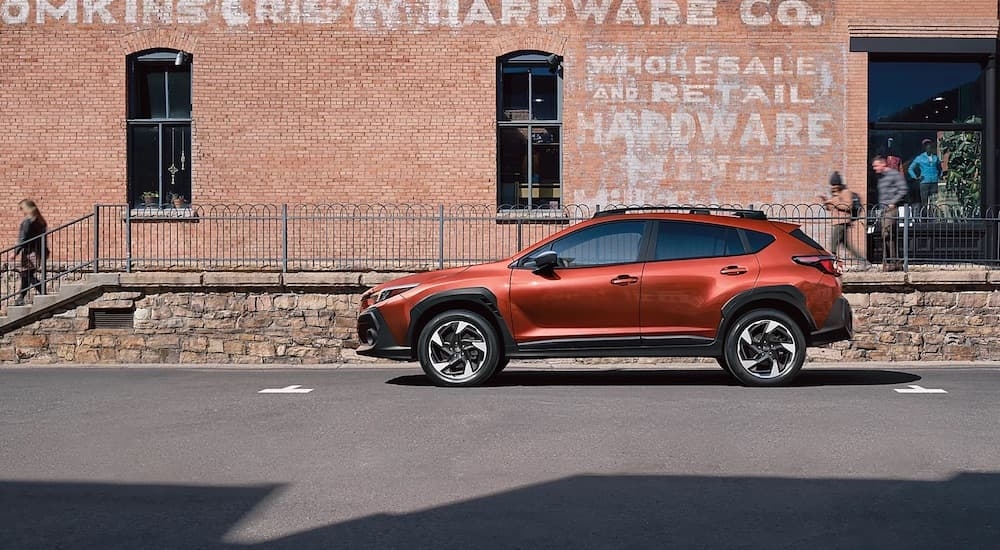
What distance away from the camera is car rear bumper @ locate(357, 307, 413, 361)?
38.1ft

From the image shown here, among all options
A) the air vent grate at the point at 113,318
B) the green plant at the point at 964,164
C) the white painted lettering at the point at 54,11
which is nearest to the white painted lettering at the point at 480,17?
the white painted lettering at the point at 54,11

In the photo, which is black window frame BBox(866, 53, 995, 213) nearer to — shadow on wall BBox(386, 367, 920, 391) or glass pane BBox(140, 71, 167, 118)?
shadow on wall BBox(386, 367, 920, 391)

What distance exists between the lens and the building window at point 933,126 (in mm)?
20031

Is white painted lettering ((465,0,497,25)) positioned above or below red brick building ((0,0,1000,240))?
above

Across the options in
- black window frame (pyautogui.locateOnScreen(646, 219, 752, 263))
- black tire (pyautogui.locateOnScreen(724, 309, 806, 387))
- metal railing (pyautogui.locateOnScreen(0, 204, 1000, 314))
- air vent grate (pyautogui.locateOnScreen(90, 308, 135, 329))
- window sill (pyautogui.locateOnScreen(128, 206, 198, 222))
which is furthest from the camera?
window sill (pyautogui.locateOnScreen(128, 206, 198, 222))

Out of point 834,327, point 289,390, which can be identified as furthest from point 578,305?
point 289,390

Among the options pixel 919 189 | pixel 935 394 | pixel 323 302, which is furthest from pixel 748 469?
pixel 919 189

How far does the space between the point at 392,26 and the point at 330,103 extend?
1.58 m

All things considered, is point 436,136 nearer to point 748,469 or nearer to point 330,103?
point 330,103

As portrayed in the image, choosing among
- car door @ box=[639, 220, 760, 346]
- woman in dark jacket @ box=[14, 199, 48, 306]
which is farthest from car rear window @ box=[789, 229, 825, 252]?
woman in dark jacket @ box=[14, 199, 48, 306]

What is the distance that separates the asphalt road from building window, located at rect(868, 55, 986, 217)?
9289 millimetres

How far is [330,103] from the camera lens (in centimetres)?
1925

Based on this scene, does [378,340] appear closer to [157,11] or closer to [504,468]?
[504,468]

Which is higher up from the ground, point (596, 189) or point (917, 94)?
point (917, 94)
